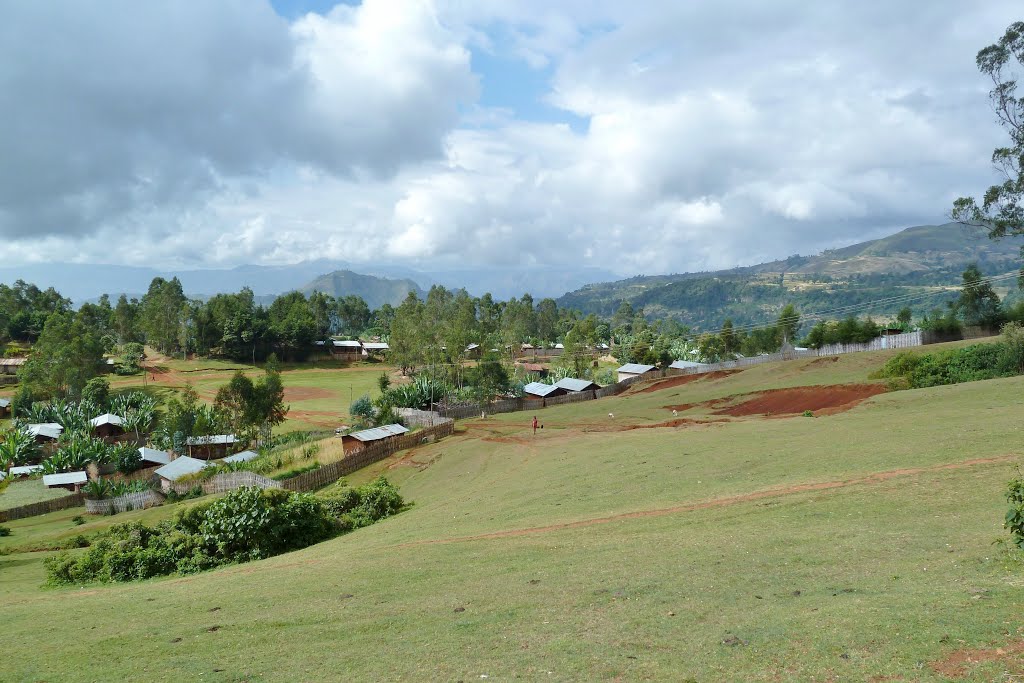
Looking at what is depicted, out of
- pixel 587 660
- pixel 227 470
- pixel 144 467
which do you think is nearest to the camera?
pixel 587 660

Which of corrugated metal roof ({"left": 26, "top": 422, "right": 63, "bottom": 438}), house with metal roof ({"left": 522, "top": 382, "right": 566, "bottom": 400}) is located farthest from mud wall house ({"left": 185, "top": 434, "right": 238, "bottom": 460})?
house with metal roof ({"left": 522, "top": 382, "right": 566, "bottom": 400})

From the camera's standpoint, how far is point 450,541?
1855 cm

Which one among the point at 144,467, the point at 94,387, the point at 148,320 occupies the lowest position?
the point at 144,467

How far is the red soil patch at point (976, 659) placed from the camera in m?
7.41

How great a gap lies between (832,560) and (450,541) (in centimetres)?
977

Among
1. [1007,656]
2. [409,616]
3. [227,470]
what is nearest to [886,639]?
[1007,656]

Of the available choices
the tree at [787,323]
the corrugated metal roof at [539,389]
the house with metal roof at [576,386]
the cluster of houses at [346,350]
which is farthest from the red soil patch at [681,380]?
the cluster of houses at [346,350]

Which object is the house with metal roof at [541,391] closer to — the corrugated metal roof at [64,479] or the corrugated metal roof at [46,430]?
the corrugated metal roof at [64,479]

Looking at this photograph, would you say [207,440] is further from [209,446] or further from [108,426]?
[108,426]

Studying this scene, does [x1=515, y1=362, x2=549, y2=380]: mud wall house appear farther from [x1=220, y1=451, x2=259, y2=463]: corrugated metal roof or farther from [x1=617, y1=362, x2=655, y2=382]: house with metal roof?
[x1=220, y1=451, x2=259, y2=463]: corrugated metal roof

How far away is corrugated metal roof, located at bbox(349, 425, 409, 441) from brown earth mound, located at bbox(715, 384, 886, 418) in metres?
23.1

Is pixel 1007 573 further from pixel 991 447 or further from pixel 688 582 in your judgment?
pixel 991 447

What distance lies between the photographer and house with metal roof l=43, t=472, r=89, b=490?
160 feet

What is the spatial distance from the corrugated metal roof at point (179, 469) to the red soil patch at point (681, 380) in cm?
4389
